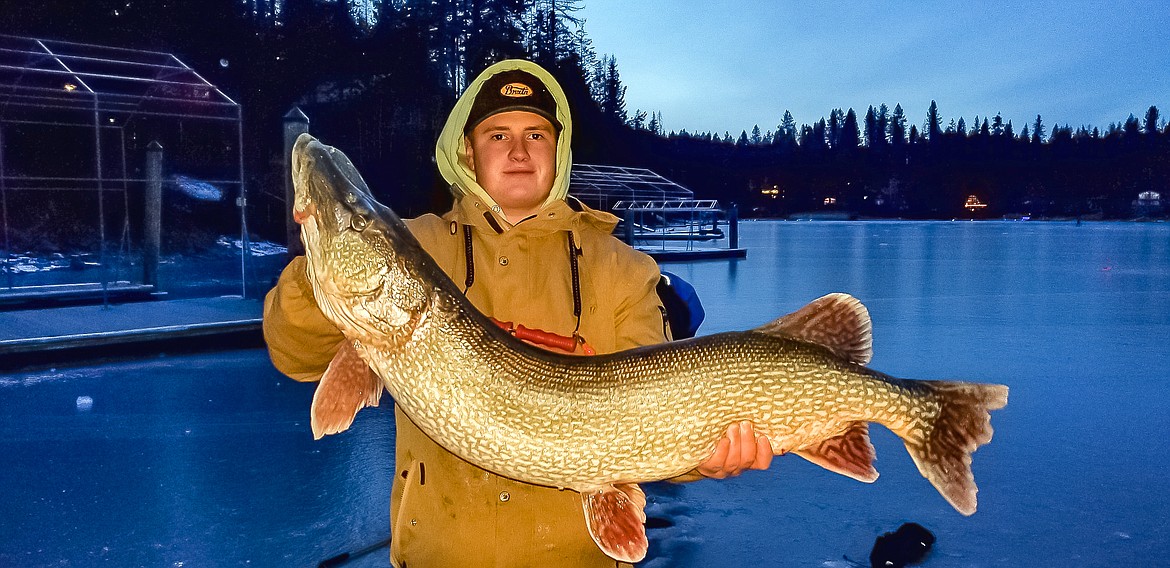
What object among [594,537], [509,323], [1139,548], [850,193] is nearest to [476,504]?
[594,537]

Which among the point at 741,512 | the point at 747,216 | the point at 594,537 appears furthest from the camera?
the point at 747,216

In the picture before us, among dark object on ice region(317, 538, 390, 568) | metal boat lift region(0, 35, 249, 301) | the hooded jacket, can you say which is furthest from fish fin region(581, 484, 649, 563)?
metal boat lift region(0, 35, 249, 301)

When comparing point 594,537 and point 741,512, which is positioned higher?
point 594,537

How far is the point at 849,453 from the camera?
1.90m

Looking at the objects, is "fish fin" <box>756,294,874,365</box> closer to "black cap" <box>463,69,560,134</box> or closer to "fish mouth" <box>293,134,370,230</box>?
"black cap" <box>463,69,560,134</box>

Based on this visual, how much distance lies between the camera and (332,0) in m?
18.3

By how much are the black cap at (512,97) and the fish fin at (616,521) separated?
1.08m

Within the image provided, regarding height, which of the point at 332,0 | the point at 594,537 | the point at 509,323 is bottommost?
the point at 594,537

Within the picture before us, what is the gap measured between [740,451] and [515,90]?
1.18 m

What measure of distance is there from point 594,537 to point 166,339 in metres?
6.30

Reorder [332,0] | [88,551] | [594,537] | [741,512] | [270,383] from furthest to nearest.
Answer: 1. [332,0]
2. [270,383]
3. [741,512]
4. [88,551]
5. [594,537]

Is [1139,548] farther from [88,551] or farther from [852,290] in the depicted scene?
[852,290]

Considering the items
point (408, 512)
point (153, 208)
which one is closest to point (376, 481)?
point (408, 512)

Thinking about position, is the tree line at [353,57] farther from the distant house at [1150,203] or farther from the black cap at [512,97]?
the distant house at [1150,203]
